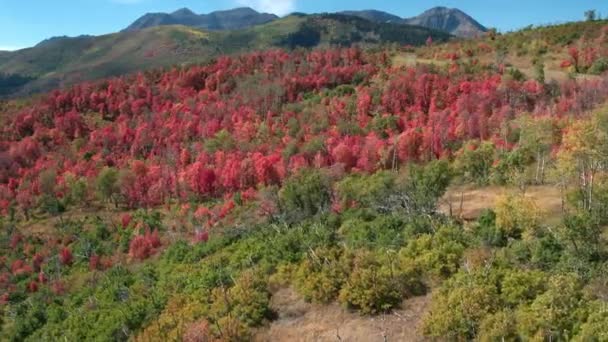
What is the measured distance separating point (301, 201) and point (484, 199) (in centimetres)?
2523

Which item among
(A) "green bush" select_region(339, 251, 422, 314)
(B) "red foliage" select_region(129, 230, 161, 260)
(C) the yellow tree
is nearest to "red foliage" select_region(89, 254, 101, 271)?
(B) "red foliage" select_region(129, 230, 161, 260)

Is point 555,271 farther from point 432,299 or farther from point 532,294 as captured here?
A: point 432,299

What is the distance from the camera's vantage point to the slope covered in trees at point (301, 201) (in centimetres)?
5041

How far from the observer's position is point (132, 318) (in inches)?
2287

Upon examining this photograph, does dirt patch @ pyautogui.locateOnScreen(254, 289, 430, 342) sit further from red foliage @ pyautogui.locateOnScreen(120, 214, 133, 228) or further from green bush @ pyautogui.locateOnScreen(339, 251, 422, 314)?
red foliage @ pyautogui.locateOnScreen(120, 214, 133, 228)

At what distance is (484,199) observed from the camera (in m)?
75.4

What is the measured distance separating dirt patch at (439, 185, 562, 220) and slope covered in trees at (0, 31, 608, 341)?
193cm

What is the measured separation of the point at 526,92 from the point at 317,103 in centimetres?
5411

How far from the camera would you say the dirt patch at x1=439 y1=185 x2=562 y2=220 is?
67250 mm

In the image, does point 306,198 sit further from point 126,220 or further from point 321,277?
point 126,220

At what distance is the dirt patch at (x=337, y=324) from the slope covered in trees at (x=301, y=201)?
1.13m

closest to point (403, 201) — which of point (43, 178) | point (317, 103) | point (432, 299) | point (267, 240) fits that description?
point (267, 240)

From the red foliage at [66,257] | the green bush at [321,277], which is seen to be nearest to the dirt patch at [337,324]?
the green bush at [321,277]

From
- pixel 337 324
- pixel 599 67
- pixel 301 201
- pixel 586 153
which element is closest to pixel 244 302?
pixel 337 324
